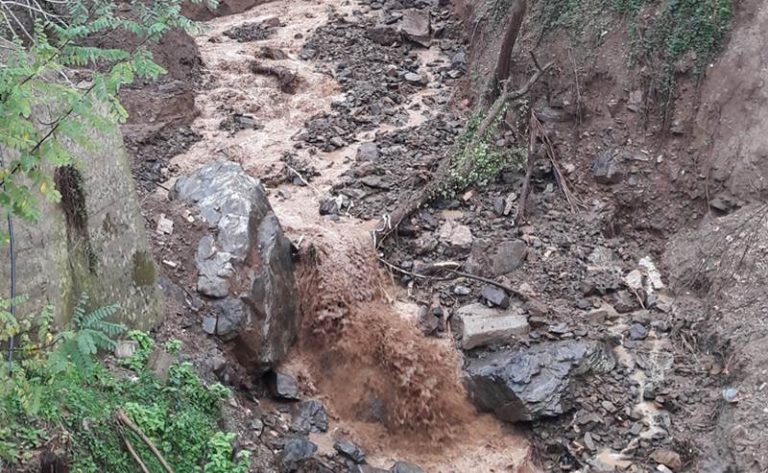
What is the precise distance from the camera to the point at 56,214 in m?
5.66

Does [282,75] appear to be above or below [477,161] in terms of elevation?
above

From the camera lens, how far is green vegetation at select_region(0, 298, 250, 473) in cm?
368

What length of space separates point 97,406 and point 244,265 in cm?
263

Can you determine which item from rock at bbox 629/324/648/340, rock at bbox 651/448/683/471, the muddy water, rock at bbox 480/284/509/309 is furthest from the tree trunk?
rock at bbox 651/448/683/471

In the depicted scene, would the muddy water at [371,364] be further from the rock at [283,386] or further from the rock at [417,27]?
the rock at [417,27]

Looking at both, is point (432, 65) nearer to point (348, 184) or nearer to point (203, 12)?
point (348, 184)

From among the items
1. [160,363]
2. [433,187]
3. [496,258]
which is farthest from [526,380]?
[160,363]

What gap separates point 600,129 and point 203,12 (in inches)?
323

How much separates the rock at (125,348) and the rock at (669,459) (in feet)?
14.1

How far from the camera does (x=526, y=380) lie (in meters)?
7.32

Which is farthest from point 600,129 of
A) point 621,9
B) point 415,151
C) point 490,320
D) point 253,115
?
point 253,115

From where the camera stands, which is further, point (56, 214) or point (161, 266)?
point (161, 266)

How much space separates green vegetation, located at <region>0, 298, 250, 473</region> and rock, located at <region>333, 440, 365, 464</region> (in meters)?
1.41

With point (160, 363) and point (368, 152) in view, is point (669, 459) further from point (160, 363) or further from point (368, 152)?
point (368, 152)
